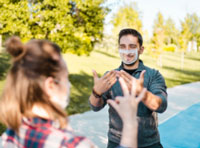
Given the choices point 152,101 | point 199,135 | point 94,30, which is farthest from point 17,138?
point 94,30

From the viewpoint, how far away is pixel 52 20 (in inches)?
331

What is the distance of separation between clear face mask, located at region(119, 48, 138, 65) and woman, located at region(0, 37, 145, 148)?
1315 mm

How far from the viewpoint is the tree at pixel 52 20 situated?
7.95m

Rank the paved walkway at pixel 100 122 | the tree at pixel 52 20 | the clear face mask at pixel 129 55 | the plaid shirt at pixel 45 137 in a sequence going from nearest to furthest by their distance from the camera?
the plaid shirt at pixel 45 137 < the clear face mask at pixel 129 55 < the paved walkway at pixel 100 122 < the tree at pixel 52 20

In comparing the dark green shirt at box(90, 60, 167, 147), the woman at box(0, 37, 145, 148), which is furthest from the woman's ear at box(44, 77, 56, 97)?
the dark green shirt at box(90, 60, 167, 147)

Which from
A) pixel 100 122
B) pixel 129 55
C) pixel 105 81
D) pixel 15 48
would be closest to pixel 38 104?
pixel 15 48

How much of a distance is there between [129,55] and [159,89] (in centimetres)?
59

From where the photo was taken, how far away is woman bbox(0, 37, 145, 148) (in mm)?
1072

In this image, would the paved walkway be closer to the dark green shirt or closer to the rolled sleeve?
the dark green shirt

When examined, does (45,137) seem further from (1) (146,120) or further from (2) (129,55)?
(2) (129,55)

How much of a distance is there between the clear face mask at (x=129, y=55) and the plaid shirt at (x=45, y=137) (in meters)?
1.47

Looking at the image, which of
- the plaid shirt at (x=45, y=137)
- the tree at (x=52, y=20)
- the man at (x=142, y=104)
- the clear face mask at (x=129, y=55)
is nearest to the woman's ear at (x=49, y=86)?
the plaid shirt at (x=45, y=137)

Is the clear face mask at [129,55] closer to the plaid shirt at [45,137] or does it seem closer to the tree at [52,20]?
the plaid shirt at [45,137]

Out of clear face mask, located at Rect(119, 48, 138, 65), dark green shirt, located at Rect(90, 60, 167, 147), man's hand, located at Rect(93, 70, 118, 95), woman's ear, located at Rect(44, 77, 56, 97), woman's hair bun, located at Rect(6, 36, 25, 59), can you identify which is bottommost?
dark green shirt, located at Rect(90, 60, 167, 147)
